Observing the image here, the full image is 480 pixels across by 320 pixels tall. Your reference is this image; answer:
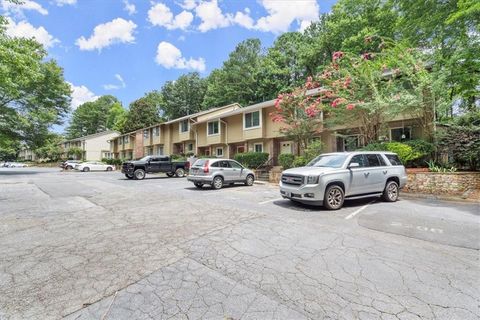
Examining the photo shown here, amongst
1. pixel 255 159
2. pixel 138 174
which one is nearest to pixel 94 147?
pixel 138 174

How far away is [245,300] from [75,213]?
22.1 ft

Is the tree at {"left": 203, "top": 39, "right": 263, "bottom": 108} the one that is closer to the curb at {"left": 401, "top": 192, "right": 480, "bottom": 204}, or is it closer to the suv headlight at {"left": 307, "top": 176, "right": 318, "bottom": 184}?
the curb at {"left": 401, "top": 192, "right": 480, "bottom": 204}

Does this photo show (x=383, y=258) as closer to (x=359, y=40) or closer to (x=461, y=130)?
(x=461, y=130)

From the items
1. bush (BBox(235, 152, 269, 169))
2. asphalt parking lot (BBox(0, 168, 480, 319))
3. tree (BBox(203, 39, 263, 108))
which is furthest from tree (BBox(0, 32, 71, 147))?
asphalt parking lot (BBox(0, 168, 480, 319))

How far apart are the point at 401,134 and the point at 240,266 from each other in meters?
15.9

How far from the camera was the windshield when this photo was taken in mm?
8653

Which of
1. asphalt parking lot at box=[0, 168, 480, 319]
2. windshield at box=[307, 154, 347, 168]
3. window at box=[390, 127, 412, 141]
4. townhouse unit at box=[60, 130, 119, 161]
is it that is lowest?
asphalt parking lot at box=[0, 168, 480, 319]

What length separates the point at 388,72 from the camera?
15266 mm

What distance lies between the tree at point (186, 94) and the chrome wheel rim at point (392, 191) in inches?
1970

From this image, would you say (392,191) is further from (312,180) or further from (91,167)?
(91,167)

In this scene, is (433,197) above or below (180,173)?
below

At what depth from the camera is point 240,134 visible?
83.1ft

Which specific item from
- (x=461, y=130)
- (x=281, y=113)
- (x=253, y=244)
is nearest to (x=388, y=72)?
(x=461, y=130)

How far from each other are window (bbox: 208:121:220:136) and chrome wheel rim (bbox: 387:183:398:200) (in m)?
20.0
